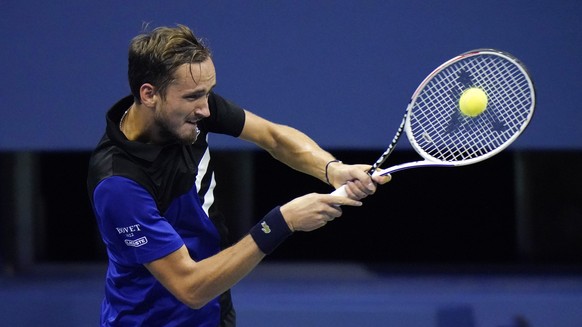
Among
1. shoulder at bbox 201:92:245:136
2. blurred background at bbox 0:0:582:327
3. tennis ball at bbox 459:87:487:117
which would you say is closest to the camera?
tennis ball at bbox 459:87:487:117

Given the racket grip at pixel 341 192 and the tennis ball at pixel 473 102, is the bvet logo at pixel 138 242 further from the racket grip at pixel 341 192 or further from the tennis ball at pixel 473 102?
the tennis ball at pixel 473 102

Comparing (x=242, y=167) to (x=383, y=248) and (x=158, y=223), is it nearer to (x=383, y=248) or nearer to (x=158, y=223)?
(x=383, y=248)

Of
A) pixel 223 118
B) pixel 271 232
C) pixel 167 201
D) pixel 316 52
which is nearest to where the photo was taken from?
pixel 271 232

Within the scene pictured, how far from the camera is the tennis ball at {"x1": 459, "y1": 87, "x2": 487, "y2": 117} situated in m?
2.24

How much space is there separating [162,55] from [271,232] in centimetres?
45

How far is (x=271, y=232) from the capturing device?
2029 mm

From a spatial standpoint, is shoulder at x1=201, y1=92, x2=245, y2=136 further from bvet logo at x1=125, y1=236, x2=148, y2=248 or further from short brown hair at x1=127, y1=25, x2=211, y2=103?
bvet logo at x1=125, y1=236, x2=148, y2=248

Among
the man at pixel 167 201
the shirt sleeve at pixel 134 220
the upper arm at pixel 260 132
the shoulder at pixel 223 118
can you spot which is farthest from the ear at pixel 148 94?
the upper arm at pixel 260 132

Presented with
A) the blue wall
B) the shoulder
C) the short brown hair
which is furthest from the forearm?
the blue wall

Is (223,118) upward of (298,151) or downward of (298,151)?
upward

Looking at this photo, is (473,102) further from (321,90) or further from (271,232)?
(321,90)

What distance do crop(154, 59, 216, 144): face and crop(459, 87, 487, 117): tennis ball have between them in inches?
24.2

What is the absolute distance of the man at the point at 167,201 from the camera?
6.70 feet

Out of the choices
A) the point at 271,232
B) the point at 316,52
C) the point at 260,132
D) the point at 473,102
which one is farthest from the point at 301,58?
the point at 271,232
